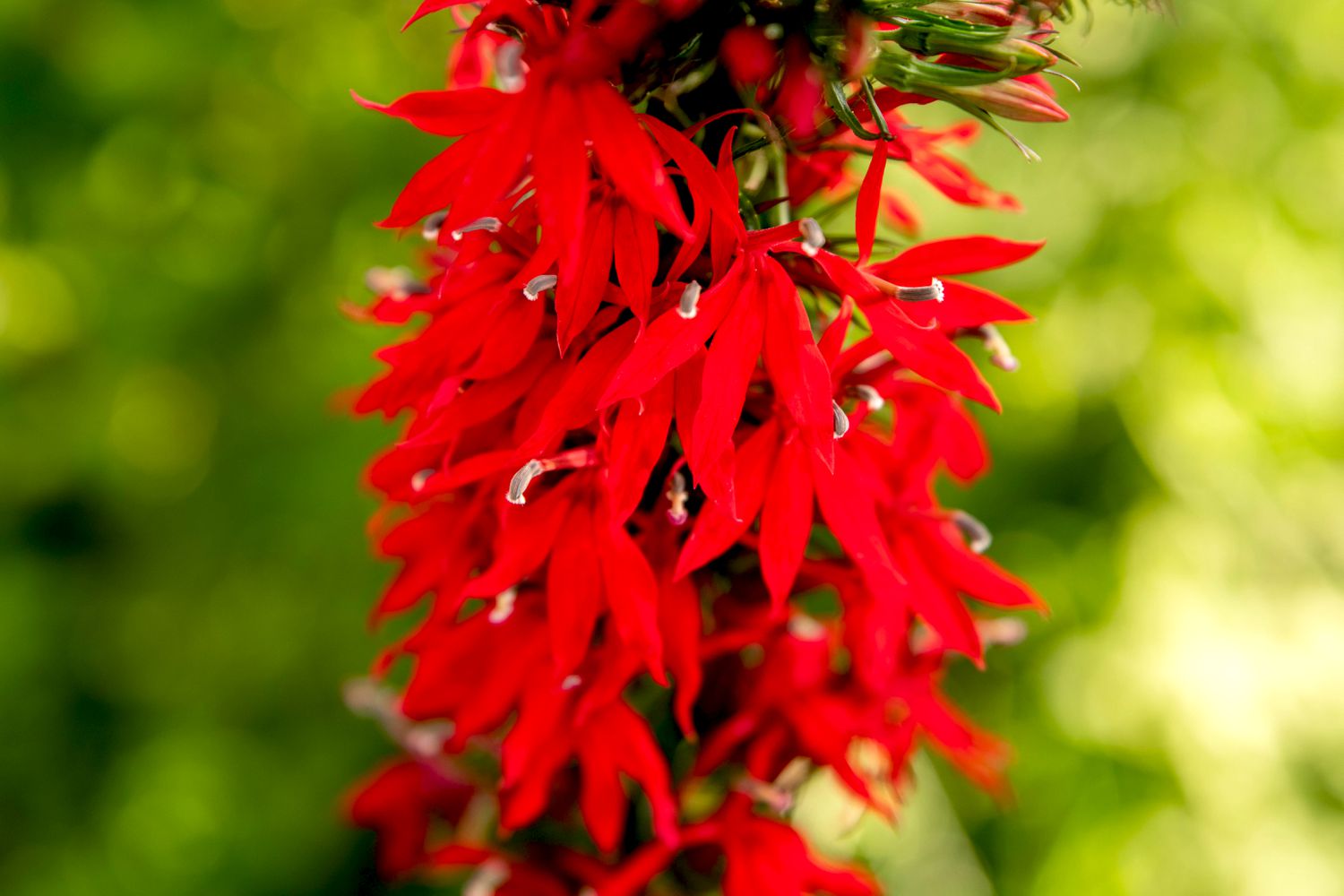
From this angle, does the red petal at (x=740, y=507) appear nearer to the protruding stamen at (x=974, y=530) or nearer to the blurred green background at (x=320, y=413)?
the protruding stamen at (x=974, y=530)

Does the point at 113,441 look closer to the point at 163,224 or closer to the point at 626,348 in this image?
the point at 163,224

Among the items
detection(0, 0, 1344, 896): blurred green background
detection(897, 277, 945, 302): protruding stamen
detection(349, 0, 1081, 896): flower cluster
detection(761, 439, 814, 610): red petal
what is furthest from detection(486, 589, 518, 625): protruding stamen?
detection(0, 0, 1344, 896): blurred green background

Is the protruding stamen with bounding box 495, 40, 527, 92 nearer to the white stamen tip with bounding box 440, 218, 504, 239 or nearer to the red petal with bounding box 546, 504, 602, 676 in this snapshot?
the white stamen tip with bounding box 440, 218, 504, 239

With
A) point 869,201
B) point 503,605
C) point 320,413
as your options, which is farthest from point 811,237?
point 320,413

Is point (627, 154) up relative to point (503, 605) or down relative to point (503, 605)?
up

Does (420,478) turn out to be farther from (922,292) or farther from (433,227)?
(922,292)
